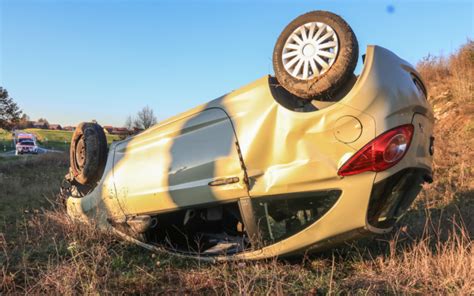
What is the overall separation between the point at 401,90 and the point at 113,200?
2.81 m

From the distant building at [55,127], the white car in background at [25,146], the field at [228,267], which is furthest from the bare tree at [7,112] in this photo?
the distant building at [55,127]

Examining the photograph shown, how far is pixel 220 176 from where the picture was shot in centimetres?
312

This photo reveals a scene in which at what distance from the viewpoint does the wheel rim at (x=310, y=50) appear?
2.73 metres

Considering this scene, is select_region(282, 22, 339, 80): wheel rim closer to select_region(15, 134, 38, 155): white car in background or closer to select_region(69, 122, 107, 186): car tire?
select_region(69, 122, 107, 186): car tire

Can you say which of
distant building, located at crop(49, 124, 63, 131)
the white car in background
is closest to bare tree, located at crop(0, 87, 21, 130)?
the white car in background

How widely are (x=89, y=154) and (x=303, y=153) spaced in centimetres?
259

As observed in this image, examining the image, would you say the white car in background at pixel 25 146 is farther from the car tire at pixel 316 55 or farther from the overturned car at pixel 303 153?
the car tire at pixel 316 55

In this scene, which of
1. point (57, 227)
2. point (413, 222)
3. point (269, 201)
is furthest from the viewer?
point (413, 222)

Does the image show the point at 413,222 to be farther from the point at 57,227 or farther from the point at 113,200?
the point at 57,227

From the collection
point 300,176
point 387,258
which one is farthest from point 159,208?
point 387,258

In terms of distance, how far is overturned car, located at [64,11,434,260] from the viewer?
2682mm

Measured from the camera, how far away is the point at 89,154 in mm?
4312

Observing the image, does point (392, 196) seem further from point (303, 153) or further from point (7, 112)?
point (7, 112)

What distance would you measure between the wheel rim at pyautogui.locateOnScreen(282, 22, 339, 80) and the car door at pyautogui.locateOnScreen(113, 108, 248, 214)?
71 cm
